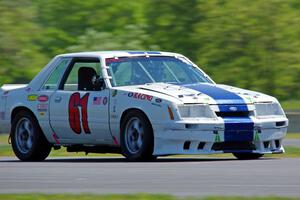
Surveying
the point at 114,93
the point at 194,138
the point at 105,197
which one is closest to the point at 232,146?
the point at 194,138

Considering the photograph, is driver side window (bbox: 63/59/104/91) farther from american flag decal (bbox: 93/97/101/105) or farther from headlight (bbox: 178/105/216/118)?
headlight (bbox: 178/105/216/118)

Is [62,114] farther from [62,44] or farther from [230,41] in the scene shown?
[62,44]

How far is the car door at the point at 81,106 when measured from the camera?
15883 millimetres

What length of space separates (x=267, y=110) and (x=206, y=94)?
931 mm

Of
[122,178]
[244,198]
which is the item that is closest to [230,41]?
[122,178]

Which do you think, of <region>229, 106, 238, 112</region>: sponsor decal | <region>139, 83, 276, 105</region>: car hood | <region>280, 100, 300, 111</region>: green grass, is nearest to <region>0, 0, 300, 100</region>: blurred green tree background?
<region>280, 100, 300, 111</region>: green grass

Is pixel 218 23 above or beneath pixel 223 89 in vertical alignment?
above

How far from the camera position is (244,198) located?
400 inches

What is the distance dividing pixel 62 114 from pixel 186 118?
7.50 feet

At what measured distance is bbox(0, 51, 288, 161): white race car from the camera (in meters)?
15.0

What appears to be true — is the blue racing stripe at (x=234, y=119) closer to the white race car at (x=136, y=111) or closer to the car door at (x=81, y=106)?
the white race car at (x=136, y=111)

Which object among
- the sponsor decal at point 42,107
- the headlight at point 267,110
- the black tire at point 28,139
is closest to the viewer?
the headlight at point 267,110

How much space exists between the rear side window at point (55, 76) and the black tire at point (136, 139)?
1868mm

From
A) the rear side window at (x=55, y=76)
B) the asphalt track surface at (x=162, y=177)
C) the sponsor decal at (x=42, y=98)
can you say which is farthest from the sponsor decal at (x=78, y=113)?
the asphalt track surface at (x=162, y=177)
